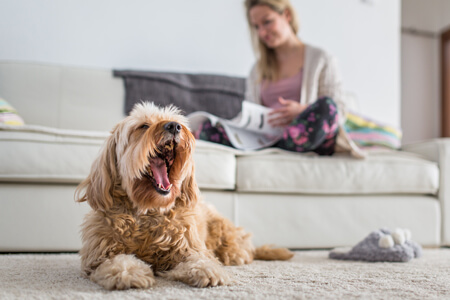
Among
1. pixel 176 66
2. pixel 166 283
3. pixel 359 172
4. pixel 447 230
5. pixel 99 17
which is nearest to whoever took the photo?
pixel 166 283

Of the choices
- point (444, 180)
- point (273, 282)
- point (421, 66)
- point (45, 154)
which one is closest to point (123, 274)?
point (273, 282)

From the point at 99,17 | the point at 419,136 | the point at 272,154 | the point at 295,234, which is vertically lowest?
the point at 295,234

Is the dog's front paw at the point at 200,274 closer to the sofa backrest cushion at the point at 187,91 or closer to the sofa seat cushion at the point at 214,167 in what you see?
the sofa seat cushion at the point at 214,167

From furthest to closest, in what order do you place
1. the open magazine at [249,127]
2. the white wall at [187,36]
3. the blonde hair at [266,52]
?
the white wall at [187,36] → the blonde hair at [266,52] → the open magazine at [249,127]

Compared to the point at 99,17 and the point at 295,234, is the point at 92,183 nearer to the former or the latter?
the point at 295,234

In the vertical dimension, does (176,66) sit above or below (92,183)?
above

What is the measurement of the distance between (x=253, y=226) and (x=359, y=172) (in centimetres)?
71

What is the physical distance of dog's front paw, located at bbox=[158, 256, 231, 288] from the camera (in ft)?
3.78

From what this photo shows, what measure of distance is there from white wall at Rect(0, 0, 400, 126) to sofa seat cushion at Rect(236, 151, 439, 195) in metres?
1.88

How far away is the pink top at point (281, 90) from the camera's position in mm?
2832

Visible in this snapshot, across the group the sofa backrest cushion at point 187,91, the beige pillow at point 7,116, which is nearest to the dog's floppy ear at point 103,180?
the beige pillow at point 7,116

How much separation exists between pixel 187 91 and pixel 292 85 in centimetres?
83

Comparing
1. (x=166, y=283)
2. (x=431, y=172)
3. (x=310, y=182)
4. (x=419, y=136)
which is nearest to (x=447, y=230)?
(x=431, y=172)

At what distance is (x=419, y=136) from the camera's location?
6.65 metres
